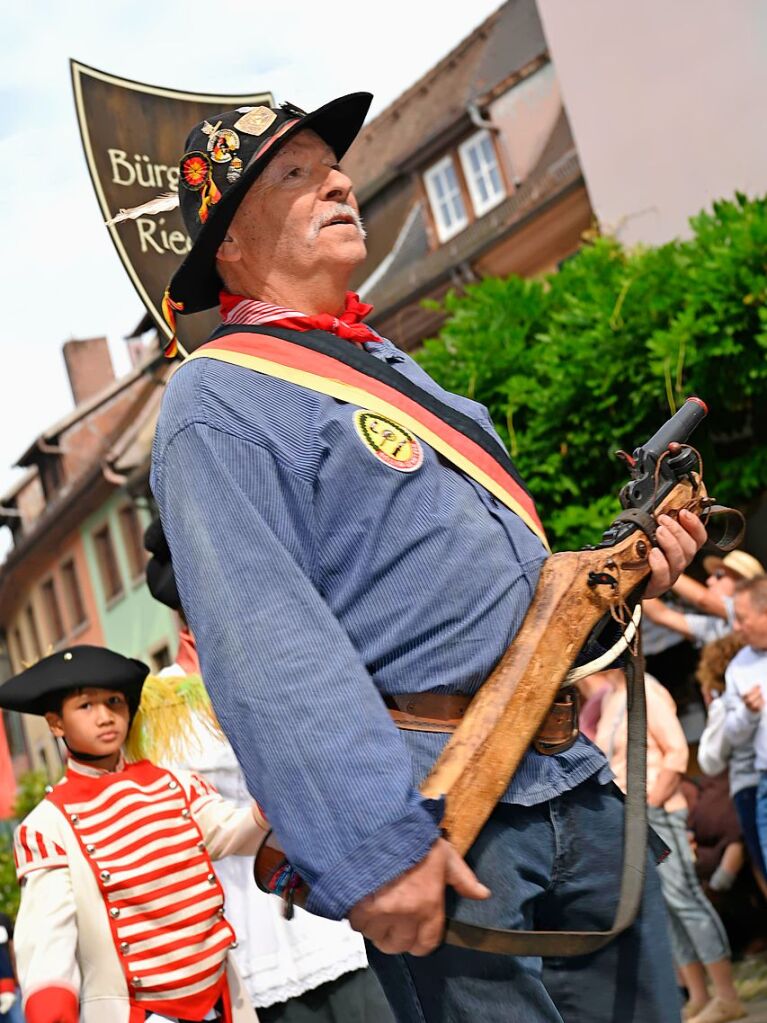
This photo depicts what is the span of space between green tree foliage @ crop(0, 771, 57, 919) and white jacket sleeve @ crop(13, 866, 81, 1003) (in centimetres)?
2342

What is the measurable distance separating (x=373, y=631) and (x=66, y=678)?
2173 mm

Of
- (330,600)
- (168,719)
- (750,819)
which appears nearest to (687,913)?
(750,819)

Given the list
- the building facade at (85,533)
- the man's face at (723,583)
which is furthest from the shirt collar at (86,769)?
the building facade at (85,533)

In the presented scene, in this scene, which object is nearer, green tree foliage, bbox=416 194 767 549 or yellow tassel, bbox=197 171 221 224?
yellow tassel, bbox=197 171 221 224

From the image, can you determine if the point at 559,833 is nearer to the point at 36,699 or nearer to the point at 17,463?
the point at 36,699

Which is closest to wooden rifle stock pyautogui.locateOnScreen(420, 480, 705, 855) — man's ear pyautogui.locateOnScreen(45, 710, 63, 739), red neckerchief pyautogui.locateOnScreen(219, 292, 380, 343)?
red neckerchief pyautogui.locateOnScreen(219, 292, 380, 343)

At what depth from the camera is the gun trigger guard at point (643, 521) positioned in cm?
280

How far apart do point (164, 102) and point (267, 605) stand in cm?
356

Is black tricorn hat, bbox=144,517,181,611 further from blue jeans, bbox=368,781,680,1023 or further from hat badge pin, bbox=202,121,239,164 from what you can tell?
blue jeans, bbox=368,781,680,1023

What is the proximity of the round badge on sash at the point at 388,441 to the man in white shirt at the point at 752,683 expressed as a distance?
4.75 m

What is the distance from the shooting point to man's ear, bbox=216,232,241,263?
308 cm

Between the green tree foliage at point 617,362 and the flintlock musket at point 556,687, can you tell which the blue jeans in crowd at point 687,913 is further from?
the flintlock musket at point 556,687

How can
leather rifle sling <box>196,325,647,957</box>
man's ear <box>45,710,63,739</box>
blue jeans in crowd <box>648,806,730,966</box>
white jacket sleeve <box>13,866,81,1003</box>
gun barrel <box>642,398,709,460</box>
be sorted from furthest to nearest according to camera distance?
blue jeans in crowd <box>648,806,730,966</box>, man's ear <box>45,710,63,739</box>, white jacket sleeve <box>13,866,81,1003</box>, gun barrel <box>642,398,709,460</box>, leather rifle sling <box>196,325,647,957</box>

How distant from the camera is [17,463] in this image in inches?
1607
